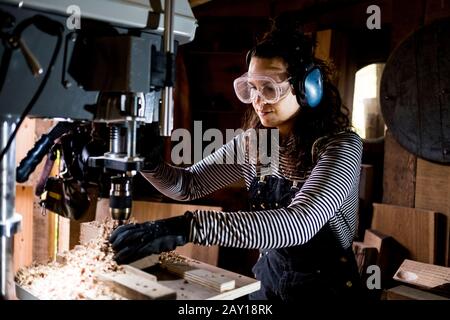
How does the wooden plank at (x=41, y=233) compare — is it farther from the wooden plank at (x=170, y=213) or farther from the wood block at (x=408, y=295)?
the wood block at (x=408, y=295)

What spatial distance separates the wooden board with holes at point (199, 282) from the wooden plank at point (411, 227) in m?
1.86

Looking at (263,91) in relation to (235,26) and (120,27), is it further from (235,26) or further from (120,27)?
(235,26)

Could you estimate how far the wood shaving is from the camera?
1.22 m

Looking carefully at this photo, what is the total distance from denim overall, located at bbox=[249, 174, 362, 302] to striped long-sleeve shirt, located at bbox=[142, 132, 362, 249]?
2.7 inches

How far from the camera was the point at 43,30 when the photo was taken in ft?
3.58

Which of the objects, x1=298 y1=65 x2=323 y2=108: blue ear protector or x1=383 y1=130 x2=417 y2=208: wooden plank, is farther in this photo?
x1=383 y1=130 x2=417 y2=208: wooden plank

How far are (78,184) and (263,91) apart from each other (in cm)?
85

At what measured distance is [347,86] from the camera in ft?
11.1

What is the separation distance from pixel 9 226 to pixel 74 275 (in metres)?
0.34

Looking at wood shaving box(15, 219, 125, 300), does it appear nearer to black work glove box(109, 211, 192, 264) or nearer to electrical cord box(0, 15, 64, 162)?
black work glove box(109, 211, 192, 264)

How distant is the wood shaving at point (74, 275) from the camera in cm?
122

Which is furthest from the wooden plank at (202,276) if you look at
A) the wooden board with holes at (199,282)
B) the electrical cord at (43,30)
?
the electrical cord at (43,30)

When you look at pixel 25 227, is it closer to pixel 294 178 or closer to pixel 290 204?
pixel 294 178

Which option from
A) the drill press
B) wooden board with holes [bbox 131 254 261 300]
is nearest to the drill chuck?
the drill press
